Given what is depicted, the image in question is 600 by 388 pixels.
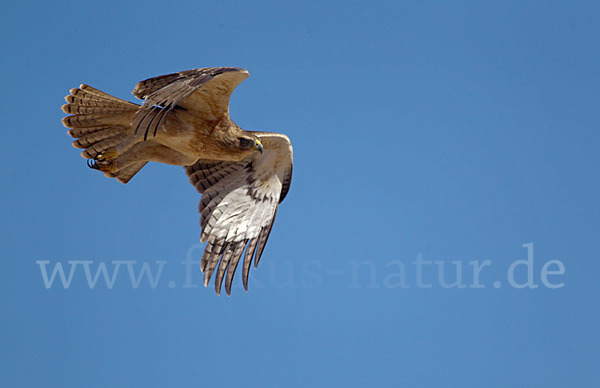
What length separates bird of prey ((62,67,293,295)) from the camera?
9539 mm

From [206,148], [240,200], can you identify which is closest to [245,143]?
[206,148]

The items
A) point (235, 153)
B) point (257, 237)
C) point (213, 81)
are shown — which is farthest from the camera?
point (257, 237)

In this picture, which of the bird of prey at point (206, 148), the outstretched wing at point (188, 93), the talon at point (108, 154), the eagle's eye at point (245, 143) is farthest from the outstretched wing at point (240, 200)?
the talon at point (108, 154)

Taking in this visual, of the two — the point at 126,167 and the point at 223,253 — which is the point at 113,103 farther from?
the point at 223,253

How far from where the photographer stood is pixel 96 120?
387 inches

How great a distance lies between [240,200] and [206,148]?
4.42 feet

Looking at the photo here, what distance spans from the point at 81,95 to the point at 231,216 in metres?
2.52

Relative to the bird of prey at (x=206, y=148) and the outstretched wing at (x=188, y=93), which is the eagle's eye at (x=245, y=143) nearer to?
the bird of prey at (x=206, y=148)

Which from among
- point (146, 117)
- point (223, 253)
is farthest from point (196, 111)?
point (223, 253)

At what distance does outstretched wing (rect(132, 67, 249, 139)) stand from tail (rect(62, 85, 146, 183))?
170 mm

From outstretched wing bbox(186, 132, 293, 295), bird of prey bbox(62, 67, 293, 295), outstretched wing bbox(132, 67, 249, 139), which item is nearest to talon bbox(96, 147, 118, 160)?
bird of prey bbox(62, 67, 293, 295)

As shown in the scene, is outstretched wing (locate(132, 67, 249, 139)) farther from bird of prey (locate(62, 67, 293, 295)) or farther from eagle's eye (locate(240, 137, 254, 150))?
eagle's eye (locate(240, 137, 254, 150))

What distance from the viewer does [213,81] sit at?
948 cm

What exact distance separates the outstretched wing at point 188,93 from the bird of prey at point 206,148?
0.4 inches
